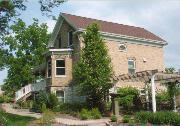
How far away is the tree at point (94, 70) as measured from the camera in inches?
1267

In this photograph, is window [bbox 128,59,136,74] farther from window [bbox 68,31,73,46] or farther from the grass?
the grass

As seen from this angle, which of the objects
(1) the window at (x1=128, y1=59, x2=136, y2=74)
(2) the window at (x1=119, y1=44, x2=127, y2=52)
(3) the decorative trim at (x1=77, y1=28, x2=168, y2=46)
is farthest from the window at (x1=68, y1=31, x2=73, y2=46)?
(1) the window at (x1=128, y1=59, x2=136, y2=74)

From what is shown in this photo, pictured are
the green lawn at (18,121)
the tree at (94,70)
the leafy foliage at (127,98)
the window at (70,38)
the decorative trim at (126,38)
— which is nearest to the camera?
the green lawn at (18,121)

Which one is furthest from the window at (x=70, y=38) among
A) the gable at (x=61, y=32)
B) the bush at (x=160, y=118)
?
the bush at (x=160, y=118)

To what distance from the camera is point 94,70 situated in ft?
106

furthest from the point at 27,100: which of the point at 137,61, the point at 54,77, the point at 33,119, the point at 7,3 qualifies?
the point at 7,3

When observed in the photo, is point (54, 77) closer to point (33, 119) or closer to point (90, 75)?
point (90, 75)

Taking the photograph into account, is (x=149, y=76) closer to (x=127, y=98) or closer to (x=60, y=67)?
(x=127, y=98)

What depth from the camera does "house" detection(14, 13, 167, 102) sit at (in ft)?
124

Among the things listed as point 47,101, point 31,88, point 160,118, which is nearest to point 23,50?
point 31,88

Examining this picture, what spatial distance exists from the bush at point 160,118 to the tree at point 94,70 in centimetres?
807

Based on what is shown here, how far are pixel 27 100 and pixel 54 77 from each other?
691cm

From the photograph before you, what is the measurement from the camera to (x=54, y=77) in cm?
3769

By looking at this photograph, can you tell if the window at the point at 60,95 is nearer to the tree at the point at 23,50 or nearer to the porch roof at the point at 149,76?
the porch roof at the point at 149,76
